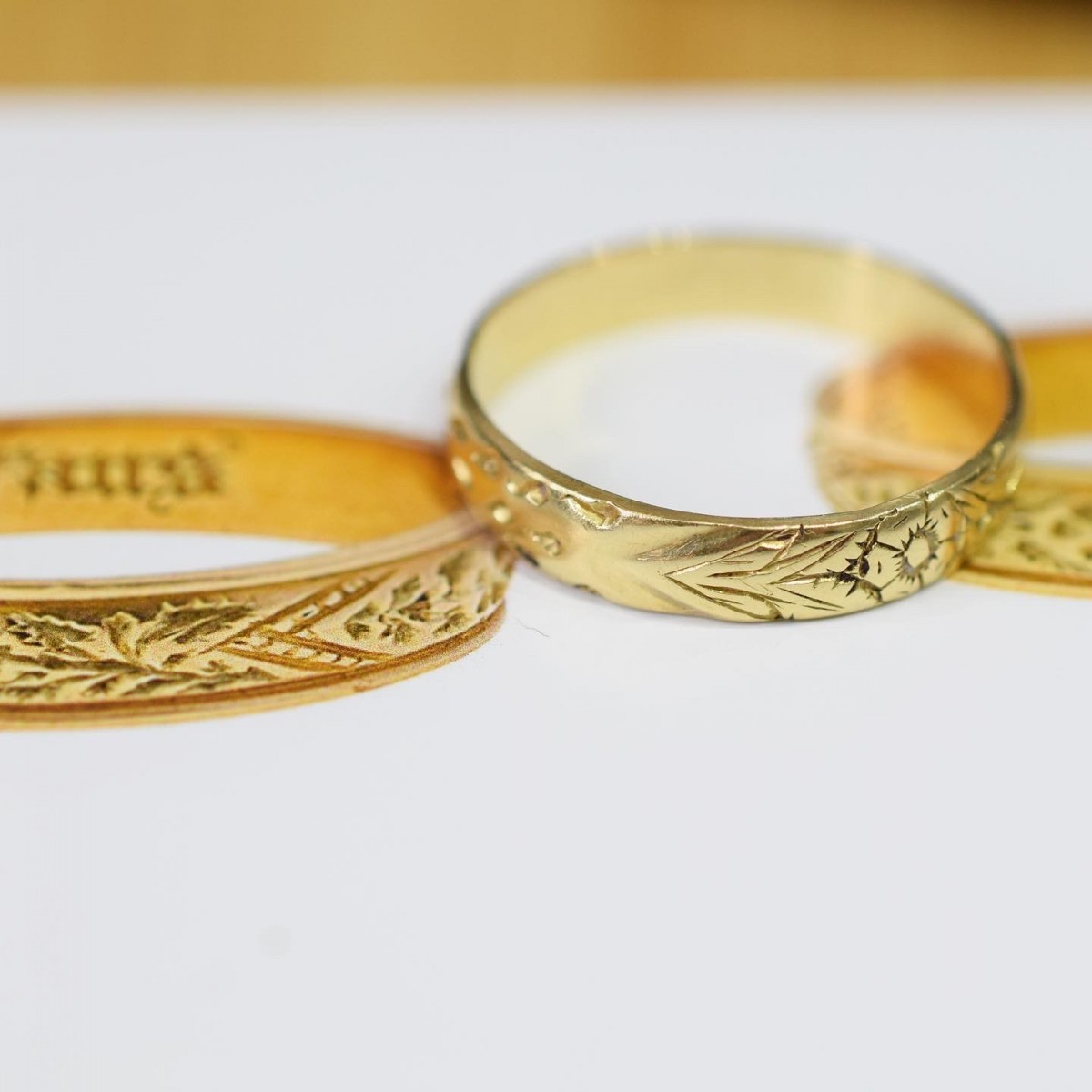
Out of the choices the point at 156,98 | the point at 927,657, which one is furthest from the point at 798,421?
the point at 156,98

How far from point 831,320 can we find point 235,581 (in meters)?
0.62

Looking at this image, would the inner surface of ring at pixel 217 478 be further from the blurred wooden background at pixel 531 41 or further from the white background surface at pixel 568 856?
the blurred wooden background at pixel 531 41

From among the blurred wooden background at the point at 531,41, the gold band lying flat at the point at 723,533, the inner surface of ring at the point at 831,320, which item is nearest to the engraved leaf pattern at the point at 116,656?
the gold band lying flat at the point at 723,533

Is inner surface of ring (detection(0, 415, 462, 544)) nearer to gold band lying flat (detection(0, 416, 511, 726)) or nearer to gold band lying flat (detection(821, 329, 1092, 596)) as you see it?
gold band lying flat (detection(0, 416, 511, 726))

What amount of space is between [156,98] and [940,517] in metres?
0.95

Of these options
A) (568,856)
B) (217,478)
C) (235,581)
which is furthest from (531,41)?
(568,856)

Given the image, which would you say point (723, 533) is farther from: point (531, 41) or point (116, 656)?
point (531, 41)

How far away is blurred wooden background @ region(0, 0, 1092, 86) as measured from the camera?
1548 millimetres

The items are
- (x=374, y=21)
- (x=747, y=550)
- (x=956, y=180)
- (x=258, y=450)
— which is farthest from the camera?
(x=374, y=21)

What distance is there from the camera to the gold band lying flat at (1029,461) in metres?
0.96

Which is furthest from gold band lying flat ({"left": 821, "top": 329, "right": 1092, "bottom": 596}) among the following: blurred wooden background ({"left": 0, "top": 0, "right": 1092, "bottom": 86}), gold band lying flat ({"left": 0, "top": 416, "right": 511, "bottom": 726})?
blurred wooden background ({"left": 0, "top": 0, "right": 1092, "bottom": 86})

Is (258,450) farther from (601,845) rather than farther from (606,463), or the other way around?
(601,845)

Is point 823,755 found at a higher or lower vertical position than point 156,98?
lower

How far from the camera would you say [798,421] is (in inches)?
43.2
